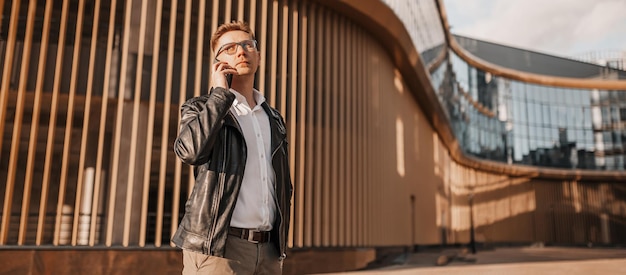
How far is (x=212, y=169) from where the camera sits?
2082mm

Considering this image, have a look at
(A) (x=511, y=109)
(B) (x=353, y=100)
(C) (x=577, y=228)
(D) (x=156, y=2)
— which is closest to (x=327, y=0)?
(B) (x=353, y=100)

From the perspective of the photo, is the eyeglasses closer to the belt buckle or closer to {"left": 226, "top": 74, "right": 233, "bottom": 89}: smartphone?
{"left": 226, "top": 74, "right": 233, "bottom": 89}: smartphone

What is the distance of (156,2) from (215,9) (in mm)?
973

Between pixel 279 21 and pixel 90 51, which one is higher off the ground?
pixel 279 21

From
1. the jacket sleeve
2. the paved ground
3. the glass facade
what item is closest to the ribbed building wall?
the paved ground

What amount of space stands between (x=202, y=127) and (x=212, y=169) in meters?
0.17

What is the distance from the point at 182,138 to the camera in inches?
80.1

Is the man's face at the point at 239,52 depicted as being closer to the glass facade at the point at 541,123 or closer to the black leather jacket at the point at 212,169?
the black leather jacket at the point at 212,169

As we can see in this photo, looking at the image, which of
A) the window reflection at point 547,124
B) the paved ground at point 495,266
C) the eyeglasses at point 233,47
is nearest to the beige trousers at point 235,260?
the eyeglasses at point 233,47

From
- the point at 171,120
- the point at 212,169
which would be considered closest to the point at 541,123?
the point at 171,120

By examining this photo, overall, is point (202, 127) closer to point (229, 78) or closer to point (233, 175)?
point (233, 175)

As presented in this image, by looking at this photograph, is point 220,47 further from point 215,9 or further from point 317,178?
point 317,178

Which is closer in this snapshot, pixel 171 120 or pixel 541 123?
pixel 171 120

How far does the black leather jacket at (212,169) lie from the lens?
199 cm
